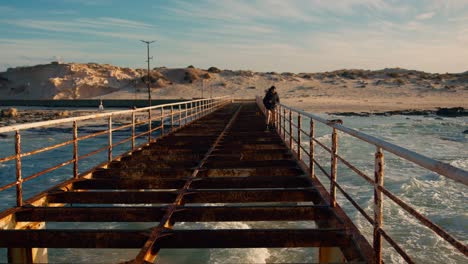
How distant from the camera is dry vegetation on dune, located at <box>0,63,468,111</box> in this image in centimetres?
8776

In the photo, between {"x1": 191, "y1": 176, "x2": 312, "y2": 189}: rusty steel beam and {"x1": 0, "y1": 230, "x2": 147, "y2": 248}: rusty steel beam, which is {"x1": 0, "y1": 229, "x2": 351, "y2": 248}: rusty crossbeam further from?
{"x1": 191, "y1": 176, "x2": 312, "y2": 189}: rusty steel beam

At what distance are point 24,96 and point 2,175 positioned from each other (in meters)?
108

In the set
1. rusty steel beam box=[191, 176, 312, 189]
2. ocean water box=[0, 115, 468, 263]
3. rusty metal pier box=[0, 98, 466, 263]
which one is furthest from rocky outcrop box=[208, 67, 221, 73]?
rusty steel beam box=[191, 176, 312, 189]

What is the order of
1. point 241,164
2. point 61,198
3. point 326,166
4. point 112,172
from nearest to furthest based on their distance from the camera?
point 61,198 < point 112,172 < point 241,164 < point 326,166

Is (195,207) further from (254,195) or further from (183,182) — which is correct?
(183,182)

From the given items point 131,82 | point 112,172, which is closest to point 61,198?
point 112,172

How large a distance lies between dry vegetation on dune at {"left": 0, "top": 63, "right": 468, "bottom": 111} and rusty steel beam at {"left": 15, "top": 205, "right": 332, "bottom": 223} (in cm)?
7823

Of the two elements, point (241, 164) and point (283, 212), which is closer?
point (283, 212)

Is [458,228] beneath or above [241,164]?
beneath

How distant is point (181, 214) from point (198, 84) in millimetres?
106279

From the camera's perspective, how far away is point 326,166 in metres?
18.0

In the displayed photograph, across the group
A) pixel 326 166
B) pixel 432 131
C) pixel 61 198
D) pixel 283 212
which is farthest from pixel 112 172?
pixel 432 131

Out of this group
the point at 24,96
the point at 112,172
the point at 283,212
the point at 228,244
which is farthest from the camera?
the point at 24,96

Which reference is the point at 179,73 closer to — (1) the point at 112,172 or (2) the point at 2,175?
(2) the point at 2,175
